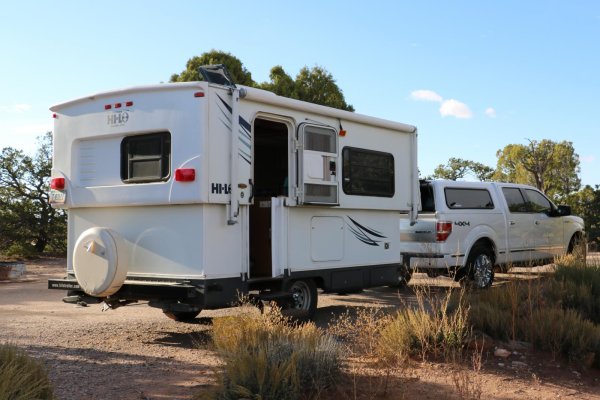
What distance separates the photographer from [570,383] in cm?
556

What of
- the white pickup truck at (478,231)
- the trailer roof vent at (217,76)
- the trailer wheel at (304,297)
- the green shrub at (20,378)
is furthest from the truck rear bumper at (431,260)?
the green shrub at (20,378)

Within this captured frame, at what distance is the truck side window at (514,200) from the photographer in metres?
12.2

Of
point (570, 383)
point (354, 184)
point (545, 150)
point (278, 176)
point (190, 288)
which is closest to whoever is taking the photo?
point (570, 383)

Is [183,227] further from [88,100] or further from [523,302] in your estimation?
[523,302]

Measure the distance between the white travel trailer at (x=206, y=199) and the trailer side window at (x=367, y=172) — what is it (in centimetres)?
3

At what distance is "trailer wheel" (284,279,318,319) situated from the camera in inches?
322

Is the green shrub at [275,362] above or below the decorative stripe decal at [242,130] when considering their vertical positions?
below

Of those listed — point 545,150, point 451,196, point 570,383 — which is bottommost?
point 570,383

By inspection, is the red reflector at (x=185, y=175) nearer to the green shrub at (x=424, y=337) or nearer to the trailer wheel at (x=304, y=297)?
the trailer wheel at (x=304, y=297)

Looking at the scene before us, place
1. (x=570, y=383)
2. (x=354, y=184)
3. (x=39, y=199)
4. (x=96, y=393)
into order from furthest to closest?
(x=39, y=199)
(x=354, y=184)
(x=570, y=383)
(x=96, y=393)

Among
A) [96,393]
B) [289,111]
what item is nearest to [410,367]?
[96,393]

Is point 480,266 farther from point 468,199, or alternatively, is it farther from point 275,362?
point 275,362

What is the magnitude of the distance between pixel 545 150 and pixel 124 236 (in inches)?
1599

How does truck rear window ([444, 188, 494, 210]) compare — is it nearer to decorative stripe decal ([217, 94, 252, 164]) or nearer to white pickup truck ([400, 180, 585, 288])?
white pickup truck ([400, 180, 585, 288])
